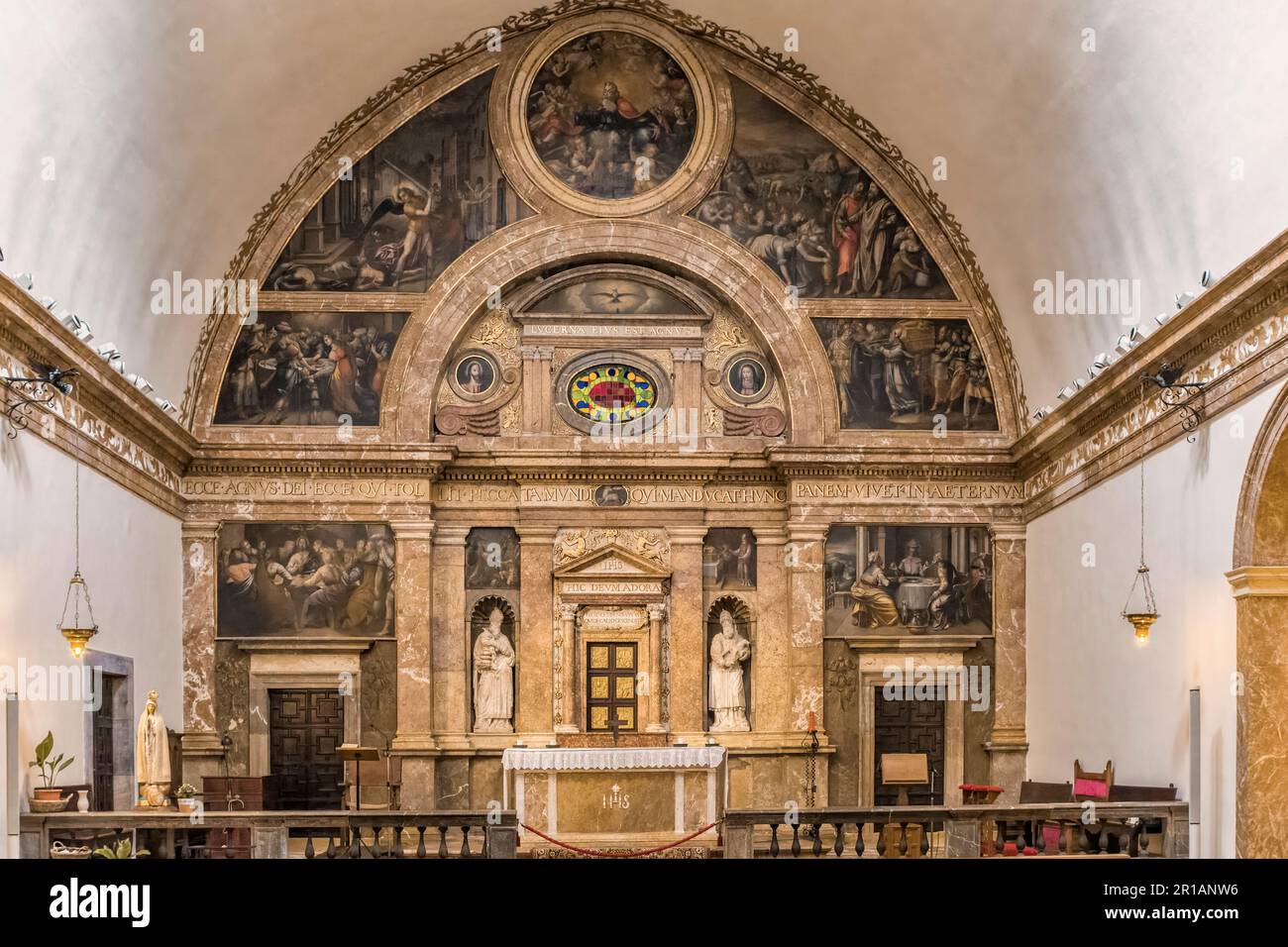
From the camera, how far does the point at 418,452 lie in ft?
69.1

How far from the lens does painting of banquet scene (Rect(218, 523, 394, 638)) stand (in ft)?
68.9

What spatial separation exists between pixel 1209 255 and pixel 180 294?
1252 centimetres

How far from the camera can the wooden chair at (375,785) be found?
19266mm

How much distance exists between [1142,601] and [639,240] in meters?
9.03

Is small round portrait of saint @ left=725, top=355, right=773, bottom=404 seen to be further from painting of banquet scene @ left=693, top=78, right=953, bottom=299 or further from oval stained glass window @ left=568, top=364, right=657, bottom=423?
painting of banquet scene @ left=693, top=78, right=953, bottom=299

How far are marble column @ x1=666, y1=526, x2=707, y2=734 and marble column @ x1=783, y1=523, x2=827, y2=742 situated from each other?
1.26m

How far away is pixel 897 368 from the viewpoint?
21.8 metres

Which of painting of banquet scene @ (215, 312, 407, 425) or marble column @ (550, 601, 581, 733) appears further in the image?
painting of banquet scene @ (215, 312, 407, 425)

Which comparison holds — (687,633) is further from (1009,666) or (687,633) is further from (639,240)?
(639,240)

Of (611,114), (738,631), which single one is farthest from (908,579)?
(611,114)

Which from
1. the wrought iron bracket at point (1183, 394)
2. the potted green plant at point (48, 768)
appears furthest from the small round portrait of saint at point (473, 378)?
the wrought iron bracket at point (1183, 394)

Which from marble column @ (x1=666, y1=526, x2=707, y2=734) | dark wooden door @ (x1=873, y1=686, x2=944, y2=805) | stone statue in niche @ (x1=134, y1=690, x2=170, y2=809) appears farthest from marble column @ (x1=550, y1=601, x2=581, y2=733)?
stone statue in niche @ (x1=134, y1=690, x2=170, y2=809)

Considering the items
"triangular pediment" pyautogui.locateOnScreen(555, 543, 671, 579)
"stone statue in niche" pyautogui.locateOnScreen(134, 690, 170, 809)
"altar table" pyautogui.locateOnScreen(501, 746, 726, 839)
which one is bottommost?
"altar table" pyautogui.locateOnScreen(501, 746, 726, 839)

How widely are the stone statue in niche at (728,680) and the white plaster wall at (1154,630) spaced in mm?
4000
